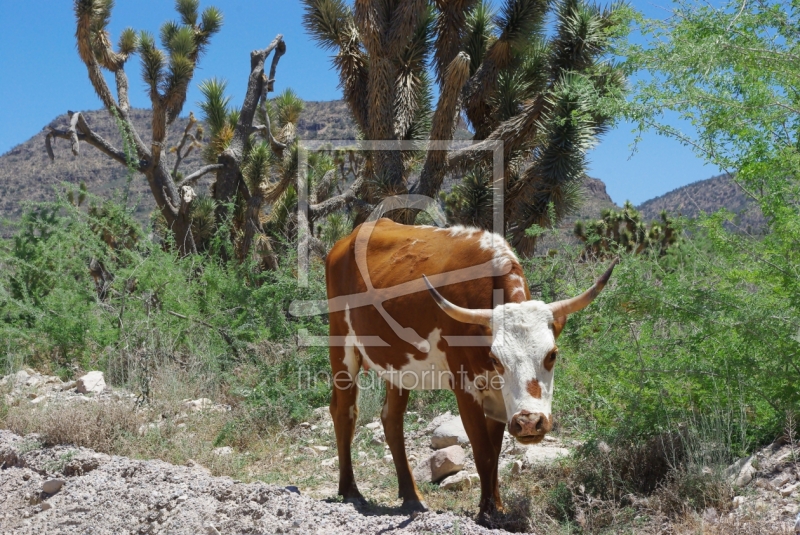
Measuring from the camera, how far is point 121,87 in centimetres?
2036

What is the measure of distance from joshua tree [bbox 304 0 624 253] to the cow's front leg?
401 inches

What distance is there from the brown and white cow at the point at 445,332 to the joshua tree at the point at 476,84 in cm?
884

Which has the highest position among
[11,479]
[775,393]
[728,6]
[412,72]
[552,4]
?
[552,4]

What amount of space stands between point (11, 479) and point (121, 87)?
1605cm

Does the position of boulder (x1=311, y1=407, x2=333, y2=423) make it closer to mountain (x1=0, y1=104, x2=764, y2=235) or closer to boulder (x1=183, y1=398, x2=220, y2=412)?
boulder (x1=183, y1=398, x2=220, y2=412)

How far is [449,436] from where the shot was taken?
721 cm

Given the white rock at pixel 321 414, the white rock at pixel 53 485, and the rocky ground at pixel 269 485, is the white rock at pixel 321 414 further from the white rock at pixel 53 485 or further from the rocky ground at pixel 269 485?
the white rock at pixel 53 485

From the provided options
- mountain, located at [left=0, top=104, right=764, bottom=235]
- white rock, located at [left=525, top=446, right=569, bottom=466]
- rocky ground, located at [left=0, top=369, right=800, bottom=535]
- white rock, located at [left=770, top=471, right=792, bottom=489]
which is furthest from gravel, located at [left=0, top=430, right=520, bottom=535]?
mountain, located at [left=0, top=104, right=764, bottom=235]

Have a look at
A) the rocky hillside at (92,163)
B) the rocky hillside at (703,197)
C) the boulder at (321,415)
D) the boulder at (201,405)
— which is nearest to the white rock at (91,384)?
the boulder at (201,405)

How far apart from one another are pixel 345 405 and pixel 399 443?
2.02ft

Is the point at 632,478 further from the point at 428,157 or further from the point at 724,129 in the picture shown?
the point at 428,157

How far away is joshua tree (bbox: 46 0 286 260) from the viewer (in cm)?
1762

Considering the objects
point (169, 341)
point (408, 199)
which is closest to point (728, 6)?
point (169, 341)

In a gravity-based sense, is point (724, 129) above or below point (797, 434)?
above
